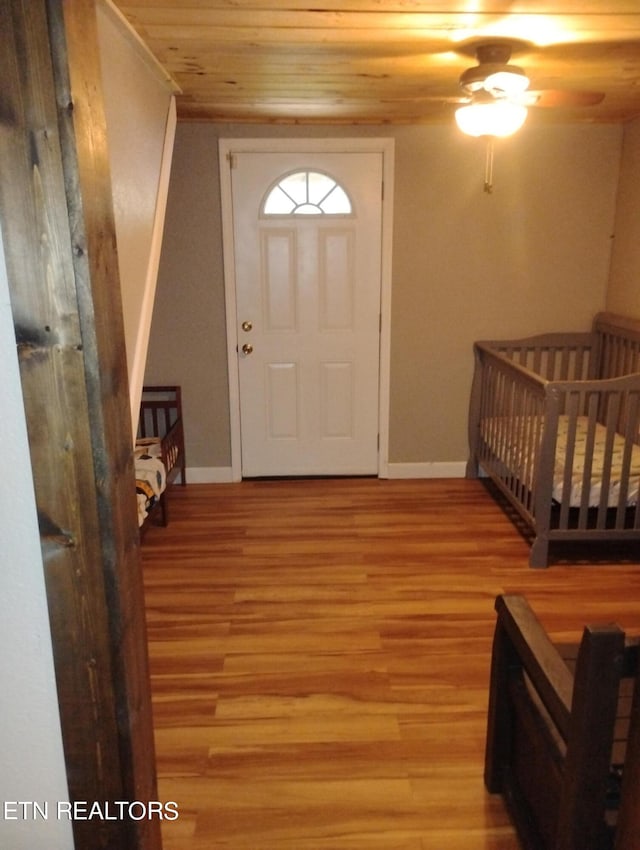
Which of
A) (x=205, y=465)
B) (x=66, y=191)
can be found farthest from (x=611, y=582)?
(x=66, y=191)

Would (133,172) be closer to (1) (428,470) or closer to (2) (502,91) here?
(2) (502,91)

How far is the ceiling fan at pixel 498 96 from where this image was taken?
238cm

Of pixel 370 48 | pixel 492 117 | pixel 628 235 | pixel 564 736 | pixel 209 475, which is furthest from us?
pixel 209 475

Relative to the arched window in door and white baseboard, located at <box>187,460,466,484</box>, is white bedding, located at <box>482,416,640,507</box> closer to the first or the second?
white baseboard, located at <box>187,460,466,484</box>

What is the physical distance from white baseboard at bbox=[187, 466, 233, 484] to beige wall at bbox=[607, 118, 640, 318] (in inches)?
103

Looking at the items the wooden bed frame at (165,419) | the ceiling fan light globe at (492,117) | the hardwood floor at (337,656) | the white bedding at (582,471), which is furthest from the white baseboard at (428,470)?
the ceiling fan light globe at (492,117)

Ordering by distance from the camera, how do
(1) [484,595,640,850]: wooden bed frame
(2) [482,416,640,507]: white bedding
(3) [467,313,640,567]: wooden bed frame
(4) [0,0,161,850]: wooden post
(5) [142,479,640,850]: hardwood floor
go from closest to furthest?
(4) [0,0,161,850]: wooden post → (1) [484,595,640,850]: wooden bed frame → (5) [142,479,640,850]: hardwood floor → (3) [467,313,640,567]: wooden bed frame → (2) [482,416,640,507]: white bedding

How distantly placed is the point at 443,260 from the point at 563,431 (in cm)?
124

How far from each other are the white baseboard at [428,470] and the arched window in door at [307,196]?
1620 mm

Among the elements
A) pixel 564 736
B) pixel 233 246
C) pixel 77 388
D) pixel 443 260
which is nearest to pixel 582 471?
pixel 443 260

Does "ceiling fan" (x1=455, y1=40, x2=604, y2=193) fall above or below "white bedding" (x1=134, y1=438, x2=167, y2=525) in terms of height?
above

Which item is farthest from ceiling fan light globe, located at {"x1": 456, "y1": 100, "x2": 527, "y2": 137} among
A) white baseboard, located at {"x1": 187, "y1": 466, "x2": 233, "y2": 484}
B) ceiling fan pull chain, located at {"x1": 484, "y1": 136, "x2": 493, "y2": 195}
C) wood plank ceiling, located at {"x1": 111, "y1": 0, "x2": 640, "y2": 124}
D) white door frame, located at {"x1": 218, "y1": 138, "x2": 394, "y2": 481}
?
white baseboard, located at {"x1": 187, "y1": 466, "x2": 233, "y2": 484}

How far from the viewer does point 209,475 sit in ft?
→ 13.9

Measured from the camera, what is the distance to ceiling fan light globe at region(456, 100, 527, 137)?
2.46 meters
